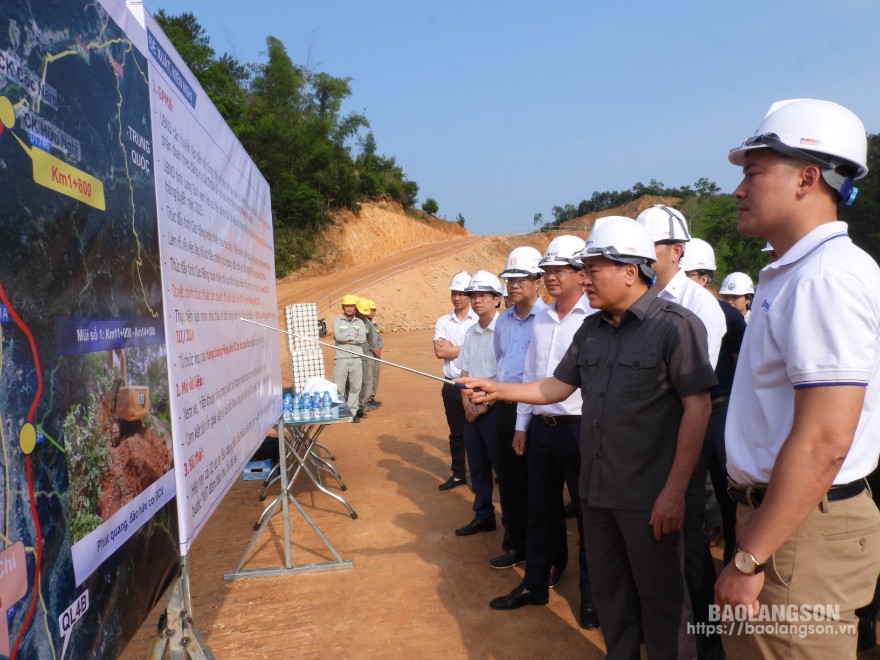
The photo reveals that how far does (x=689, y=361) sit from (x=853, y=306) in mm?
1000

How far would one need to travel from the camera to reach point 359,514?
19.9ft

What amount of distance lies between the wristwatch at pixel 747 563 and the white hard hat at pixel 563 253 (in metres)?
2.35

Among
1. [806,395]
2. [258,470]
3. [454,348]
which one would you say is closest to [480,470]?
[454,348]

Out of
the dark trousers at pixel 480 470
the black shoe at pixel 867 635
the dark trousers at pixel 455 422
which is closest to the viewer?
the black shoe at pixel 867 635

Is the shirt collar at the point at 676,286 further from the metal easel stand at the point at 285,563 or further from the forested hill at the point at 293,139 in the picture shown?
the forested hill at the point at 293,139

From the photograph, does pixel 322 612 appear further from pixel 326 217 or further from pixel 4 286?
pixel 326 217

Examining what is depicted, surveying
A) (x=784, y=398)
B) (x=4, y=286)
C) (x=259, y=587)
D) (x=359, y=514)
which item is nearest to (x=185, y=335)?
(x=4, y=286)

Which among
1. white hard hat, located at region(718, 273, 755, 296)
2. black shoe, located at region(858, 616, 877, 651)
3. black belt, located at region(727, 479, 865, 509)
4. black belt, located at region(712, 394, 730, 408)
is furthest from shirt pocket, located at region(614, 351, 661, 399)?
white hard hat, located at region(718, 273, 755, 296)

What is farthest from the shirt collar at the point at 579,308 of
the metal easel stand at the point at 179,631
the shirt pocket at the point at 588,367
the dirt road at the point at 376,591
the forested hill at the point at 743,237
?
the forested hill at the point at 743,237

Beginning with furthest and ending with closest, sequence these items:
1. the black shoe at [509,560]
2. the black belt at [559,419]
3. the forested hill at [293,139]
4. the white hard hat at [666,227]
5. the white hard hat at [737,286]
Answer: the forested hill at [293,139]
the white hard hat at [737,286]
the black shoe at [509,560]
the white hard hat at [666,227]
the black belt at [559,419]

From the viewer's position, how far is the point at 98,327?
5.05ft

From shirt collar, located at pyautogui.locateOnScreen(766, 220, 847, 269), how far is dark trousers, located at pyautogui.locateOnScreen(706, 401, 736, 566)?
2768mm

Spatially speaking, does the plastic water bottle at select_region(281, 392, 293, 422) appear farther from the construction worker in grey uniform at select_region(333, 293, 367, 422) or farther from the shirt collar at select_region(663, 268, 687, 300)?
the construction worker in grey uniform at select_region(333, 293, 367, 422)

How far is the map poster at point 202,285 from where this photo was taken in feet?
6.71
